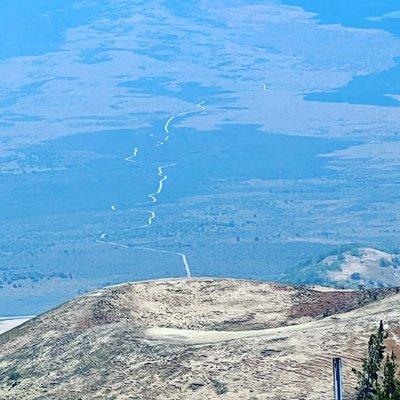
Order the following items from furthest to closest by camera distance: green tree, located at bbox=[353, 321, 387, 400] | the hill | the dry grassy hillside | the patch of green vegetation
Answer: the hill, the dry grassy hillside, the patch of green vegetation, green tree, located at bbox=[353, 321, 387, 400]

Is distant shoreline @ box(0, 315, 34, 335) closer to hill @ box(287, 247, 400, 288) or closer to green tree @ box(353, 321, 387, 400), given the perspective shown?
hill @ box(287, 247, 400, 288)

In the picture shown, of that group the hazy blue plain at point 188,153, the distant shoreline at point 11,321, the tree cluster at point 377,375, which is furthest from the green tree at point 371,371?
the hazy blue plain at point 188,153

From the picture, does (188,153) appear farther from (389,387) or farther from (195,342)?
(389,387)

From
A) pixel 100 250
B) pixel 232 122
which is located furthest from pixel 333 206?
pixel 232 122

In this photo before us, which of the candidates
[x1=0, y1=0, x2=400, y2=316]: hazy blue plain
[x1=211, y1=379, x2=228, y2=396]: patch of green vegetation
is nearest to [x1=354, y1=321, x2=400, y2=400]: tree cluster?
[x1=211, y1=379, x2=228, y2=396]: patch of green vegetation

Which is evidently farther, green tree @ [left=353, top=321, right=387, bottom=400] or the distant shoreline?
the distant shoreline

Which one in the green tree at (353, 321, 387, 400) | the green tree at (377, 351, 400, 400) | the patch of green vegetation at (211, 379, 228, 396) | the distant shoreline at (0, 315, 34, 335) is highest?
the green tree at (377, 351, 400, 400)

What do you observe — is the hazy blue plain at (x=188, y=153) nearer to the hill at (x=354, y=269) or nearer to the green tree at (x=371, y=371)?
the hill at (x=354, y=269)
